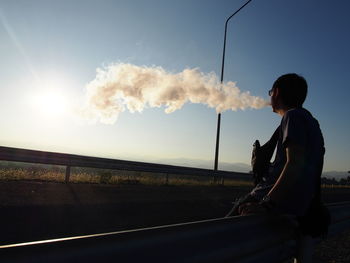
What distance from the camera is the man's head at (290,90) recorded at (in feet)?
10.5

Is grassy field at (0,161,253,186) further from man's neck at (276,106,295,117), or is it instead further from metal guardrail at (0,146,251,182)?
man's neck at (276,106,295,117)

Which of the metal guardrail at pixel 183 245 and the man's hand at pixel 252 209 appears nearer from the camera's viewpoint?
the metal guardrail at pixel 183 245

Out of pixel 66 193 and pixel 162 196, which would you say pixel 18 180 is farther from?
pixel 162 196

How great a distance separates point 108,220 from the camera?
25.0 ft

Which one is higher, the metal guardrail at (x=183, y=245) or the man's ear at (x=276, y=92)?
the man's ear at (x=276, y=92)

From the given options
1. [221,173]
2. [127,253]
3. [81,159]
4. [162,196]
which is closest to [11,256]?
[127,253]

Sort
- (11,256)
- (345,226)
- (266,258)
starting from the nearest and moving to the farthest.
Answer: (11,256)
(266,258)
(345,226)

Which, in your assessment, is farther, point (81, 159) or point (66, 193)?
point (81, 159)

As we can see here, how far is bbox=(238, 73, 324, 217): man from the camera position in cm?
281

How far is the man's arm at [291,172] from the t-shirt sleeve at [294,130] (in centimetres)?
4

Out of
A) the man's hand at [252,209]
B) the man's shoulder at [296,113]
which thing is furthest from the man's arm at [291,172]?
the man's shoulder at [296,113]

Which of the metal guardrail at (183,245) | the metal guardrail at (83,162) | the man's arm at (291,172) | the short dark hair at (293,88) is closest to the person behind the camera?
the metal guardrail at (183,245)

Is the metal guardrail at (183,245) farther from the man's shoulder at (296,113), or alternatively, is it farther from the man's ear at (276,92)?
the man's ear at (276,92)

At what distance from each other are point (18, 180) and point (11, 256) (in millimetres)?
11749
